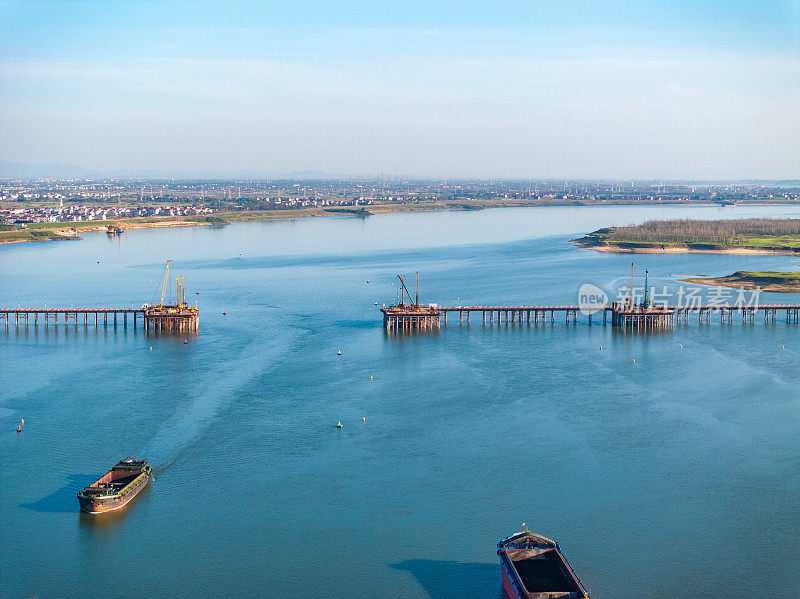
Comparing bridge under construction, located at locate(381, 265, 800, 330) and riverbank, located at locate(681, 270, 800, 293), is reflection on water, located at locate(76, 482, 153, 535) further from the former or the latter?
riverbank, located at locate(681, 270, 800, 293)

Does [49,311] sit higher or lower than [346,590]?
higher

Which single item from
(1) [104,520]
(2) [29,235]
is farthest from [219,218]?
(1) [104,520]

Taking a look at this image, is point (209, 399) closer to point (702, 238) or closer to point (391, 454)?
point (391, 454)

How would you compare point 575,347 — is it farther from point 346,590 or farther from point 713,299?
point 346,590

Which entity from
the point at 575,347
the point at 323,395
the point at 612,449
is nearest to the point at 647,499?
the point at 612,449

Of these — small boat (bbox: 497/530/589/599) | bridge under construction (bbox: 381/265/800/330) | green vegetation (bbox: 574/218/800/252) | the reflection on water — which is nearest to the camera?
small boat (bbox: 497/530/589/599)

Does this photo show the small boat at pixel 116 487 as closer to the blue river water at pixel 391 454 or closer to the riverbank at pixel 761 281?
the blue river water at pixel 391 454

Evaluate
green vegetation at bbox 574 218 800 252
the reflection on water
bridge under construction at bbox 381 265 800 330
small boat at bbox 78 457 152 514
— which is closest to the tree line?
green vegetation at bbox 574 218 800 252

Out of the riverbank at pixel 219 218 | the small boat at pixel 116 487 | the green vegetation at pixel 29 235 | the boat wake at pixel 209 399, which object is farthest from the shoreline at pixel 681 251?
the small boat at pixel 116 487
